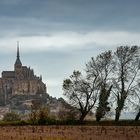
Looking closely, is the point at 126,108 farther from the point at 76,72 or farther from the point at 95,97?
the point at 76,72

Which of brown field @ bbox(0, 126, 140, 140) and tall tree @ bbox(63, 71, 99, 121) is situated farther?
tall tree @ bbox(63, 71, 99, 121)

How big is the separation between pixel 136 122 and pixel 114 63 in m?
11.4

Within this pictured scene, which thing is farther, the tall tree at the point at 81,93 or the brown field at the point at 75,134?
the tall tree at the point at 81,93

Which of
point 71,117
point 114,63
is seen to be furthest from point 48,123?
point 114,63

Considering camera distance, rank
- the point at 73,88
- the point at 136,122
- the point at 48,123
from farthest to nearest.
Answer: the point at 73,88 → the point at 48,123 → the point at 136,122

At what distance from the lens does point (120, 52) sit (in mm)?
63375

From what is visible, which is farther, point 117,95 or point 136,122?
point 117,95

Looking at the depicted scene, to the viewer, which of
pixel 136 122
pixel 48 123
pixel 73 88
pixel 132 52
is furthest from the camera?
pixel 73 88

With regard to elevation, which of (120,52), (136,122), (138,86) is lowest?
(136,122)

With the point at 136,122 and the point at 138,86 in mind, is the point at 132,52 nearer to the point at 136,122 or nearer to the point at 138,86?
the point at 138,86

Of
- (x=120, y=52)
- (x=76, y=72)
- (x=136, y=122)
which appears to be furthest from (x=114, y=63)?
(x=136, y=122)

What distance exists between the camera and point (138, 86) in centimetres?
6041

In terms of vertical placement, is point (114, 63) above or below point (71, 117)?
above

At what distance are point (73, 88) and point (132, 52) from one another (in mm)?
9728
